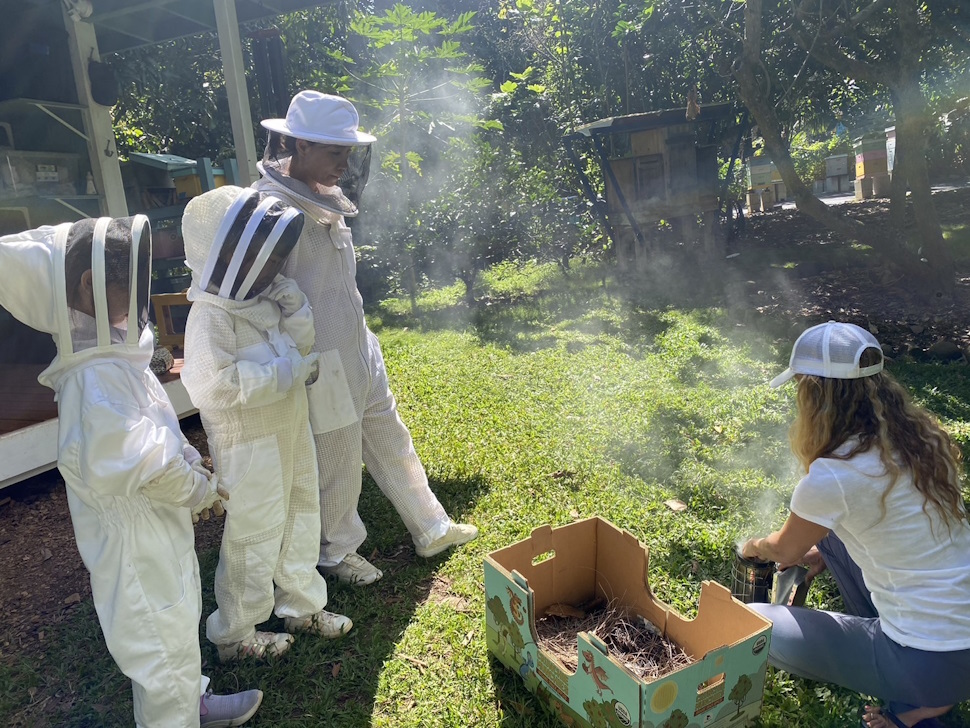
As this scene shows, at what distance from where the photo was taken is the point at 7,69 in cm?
564

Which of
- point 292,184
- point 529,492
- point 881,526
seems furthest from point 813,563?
point 292,184

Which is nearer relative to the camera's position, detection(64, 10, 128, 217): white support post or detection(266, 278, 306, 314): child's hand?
detection(266, 278, 306, 314): child's hand

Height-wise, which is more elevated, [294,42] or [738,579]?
[294,42]

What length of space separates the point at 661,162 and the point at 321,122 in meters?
5.77

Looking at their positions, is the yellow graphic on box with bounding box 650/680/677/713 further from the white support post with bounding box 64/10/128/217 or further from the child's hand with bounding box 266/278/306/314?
the white support post with bounding box 64/10/128/217

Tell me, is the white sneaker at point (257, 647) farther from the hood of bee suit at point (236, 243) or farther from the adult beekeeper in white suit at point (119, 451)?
the hood of bee suit at point (236, 243)

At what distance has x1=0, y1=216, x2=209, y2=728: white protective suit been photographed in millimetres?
1805

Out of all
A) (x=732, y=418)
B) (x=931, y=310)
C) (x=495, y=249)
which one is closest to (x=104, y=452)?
(x=732, y=418)

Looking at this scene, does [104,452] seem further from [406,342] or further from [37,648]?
[406,342]

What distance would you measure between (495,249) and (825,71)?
5.18 meters

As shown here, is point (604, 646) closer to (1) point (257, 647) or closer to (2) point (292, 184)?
(1) point (257, 647)

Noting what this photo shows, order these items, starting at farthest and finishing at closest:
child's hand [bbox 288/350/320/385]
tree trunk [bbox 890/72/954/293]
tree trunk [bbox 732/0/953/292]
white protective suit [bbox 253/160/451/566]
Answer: tree trunk [bbox 890/72/954/293]
tree trunk [bbox 732/0/953/292]
white protective suit [bbox 253/160/451/566]
child's hand [bbox 288/350/320/385]

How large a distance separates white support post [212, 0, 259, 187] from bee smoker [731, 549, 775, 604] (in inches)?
174

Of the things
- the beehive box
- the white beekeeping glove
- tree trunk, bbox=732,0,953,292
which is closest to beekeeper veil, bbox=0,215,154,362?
the white beekeeping glove
